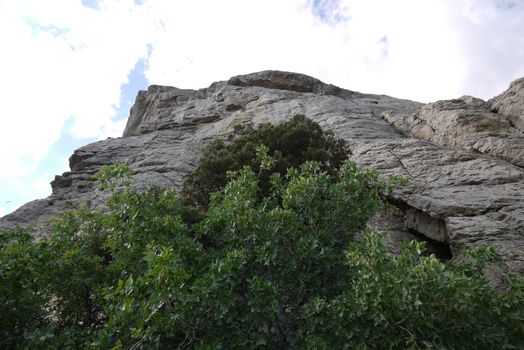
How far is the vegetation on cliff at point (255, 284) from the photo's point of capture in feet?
17.9

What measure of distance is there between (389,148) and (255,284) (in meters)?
12.2

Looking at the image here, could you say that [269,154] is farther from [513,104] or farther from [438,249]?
[513,104]

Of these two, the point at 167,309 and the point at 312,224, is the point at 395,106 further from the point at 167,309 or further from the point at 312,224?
the point at 167,309

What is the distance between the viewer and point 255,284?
599cm

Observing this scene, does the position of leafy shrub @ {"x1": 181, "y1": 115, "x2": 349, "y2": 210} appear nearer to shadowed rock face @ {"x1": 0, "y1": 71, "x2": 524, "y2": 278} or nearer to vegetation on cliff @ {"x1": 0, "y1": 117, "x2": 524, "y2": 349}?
shadowed rock face @ {"x1": 0, "y1": 71, "x2": 524, "y2": 278}

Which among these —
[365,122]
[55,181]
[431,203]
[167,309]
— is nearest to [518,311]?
[167,309]

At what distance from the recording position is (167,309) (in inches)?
224

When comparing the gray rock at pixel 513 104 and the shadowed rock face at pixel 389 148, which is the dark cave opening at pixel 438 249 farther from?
the gray rock at pixel 513 104

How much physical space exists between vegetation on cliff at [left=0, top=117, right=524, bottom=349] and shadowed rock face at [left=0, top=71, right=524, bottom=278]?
396 cm

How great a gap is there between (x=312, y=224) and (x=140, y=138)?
69.8ft

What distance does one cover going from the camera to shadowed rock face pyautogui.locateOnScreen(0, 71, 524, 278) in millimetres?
11680

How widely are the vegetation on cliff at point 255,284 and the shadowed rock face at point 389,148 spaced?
Answer: 3958 mm

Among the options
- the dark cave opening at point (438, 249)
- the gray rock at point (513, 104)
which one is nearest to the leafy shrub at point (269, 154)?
the dark cave opening at point (438, 249)

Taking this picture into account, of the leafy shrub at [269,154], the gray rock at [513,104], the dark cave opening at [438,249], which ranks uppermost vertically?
the gray rock at [513,104]
